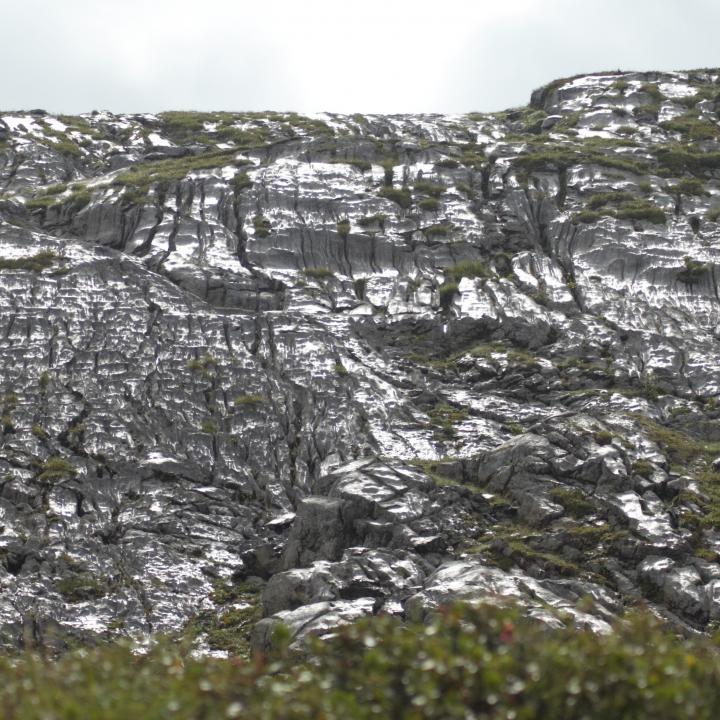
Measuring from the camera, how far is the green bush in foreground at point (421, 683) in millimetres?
13836

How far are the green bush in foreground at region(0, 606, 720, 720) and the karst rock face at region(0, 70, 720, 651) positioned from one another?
1.54 meters

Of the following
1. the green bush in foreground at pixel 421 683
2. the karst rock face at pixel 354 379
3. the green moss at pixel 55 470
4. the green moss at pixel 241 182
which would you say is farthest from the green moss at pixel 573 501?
the green moss at pixel 241 182

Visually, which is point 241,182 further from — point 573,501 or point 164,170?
point 573,501

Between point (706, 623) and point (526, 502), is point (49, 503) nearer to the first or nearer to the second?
point (526, 502)

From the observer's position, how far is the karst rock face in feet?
136

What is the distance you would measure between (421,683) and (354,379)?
153ft

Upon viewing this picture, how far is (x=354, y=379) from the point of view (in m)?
60.8

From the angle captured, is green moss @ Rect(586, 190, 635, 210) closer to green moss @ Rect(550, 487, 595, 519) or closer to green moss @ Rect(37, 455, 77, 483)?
green moss @ Rect(550, 487, 595, 519)

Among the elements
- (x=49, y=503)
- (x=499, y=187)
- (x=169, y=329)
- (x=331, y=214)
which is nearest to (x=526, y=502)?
(x=49, y=503)

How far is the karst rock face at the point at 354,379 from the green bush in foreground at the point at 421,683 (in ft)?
5.05

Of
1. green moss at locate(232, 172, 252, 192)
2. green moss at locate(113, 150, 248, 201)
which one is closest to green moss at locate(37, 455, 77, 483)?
green moss at locate(113, 150, 248, 201)

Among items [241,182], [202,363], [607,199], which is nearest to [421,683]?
[202,363]

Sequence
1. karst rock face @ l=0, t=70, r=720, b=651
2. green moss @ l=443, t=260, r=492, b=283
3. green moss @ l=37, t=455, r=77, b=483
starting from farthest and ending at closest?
green moss @ l=443, t=260, r=492, b=283 < green moss @ l=37, t=455, r=77, b=483 < karst rock face @ l=0, t=70, r=720, b=651

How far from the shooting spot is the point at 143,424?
5547cm
